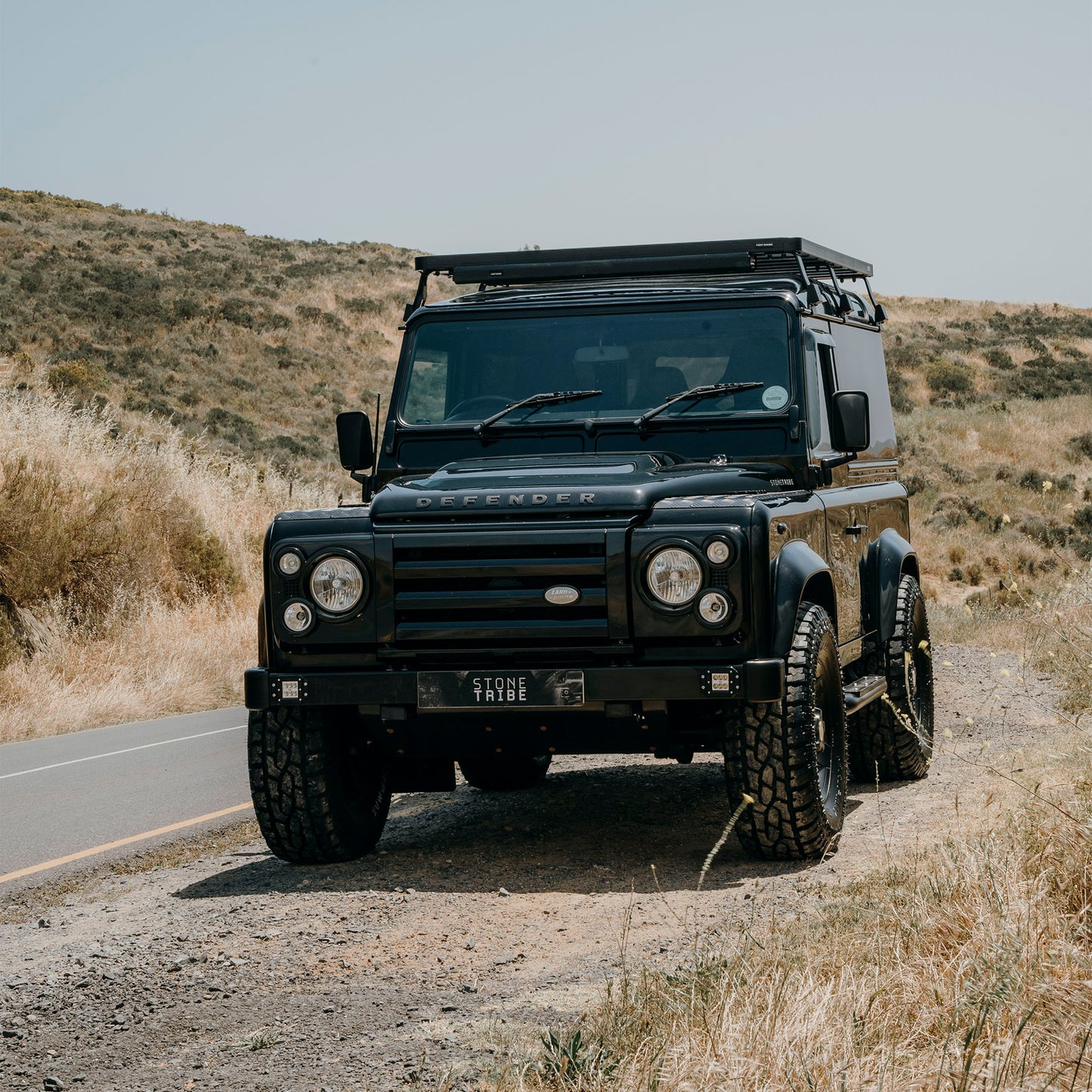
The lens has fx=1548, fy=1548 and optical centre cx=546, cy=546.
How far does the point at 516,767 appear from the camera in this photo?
30.6 ft

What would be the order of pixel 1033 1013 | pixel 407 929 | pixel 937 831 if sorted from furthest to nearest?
pixel 937 831 < pixel 407 929 < pixel 1033 1013

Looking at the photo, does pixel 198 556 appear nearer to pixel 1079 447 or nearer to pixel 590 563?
pixel 590 563

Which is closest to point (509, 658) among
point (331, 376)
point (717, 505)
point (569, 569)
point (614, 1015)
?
point (569, 569)

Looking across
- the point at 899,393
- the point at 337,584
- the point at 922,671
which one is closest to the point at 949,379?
the point at 899,393

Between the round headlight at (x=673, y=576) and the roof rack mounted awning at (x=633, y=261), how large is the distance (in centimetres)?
263

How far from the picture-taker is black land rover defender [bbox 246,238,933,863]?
20.7 feet

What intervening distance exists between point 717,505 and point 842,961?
2377mm

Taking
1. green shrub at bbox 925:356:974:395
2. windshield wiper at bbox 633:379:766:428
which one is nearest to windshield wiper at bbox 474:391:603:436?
windshield wiper at bbox 633:379:766:428

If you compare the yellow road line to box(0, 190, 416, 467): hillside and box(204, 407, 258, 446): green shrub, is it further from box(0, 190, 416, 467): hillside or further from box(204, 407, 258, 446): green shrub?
box(204, 407, 258, 446): green shrub

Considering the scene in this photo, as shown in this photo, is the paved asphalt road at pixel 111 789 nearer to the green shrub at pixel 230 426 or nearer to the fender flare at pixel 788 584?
the fender flare at pixel 788 584

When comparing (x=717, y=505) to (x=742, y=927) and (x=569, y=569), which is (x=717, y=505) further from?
(x=742, y=927)

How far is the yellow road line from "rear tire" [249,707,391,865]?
1.60 m

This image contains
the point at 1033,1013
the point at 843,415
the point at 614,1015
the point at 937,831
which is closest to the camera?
the point at 1033,1013

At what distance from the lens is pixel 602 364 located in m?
7.85
